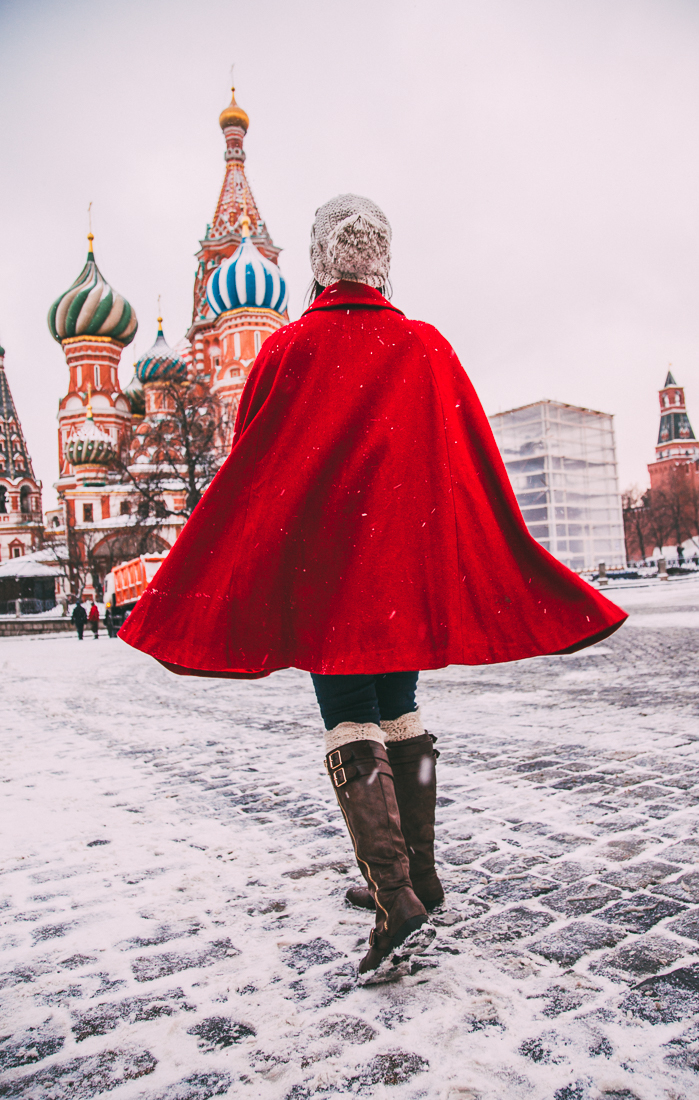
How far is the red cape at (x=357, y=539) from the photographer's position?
1.72 meters

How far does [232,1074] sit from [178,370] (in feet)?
172

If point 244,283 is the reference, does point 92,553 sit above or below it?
below

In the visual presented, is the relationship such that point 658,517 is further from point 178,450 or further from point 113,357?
point 178,450

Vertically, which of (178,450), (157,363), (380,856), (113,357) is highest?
(113,357)

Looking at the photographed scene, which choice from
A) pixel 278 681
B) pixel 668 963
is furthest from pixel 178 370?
pixel 668 963

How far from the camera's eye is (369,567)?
1.73 meters

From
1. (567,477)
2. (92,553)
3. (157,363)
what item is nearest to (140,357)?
(157,363)

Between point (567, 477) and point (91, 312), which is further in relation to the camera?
point (91, 312)

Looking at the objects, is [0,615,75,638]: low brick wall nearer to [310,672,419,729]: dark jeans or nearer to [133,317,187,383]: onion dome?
[133,317,187,383]: onion dome

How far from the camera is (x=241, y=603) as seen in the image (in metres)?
1.77

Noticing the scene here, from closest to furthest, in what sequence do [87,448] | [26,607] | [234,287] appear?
[234,287]
[26,607]
[87,448]

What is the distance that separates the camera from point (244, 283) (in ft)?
136

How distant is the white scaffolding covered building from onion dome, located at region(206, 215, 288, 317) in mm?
15056

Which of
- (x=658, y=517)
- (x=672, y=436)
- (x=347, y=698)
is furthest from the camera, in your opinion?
(x=672, y=436)
